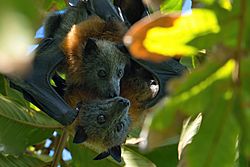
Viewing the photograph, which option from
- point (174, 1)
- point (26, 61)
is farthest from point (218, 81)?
point (174, 1)

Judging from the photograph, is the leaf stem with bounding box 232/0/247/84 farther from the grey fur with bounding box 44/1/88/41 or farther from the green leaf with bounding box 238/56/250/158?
the grey fur with bounding box 44/1/88/41

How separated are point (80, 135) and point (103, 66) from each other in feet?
Result: 2.32

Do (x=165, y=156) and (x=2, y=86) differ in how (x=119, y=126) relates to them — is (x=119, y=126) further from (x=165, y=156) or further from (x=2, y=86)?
(x=2, y=86)

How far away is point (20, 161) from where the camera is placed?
2.33 m

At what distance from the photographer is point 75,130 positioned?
8.41 ft

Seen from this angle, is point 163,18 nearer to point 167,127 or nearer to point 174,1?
point 167,127

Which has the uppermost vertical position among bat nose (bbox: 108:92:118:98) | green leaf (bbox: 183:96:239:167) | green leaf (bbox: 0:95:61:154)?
green leaf (bbox: 183:96:239:167)

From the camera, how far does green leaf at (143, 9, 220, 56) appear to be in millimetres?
684

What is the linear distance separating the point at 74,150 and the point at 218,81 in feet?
6.03

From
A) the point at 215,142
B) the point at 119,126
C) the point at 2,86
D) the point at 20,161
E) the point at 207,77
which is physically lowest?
the point at 119,126

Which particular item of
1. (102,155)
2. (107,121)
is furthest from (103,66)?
(102,155)

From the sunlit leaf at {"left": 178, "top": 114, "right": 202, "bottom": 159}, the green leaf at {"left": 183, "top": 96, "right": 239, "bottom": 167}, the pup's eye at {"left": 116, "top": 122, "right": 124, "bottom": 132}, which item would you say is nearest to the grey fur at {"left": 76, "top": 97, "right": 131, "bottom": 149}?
the pup's eye at {"left": 116, "top": 122, "right": 124, "bottom": 132}

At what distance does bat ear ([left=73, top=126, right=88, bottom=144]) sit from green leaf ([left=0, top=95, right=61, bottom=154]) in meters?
0.10

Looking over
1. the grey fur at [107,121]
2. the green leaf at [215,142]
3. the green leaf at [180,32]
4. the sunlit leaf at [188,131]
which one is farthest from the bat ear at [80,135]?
the green leaf at [180,32]
